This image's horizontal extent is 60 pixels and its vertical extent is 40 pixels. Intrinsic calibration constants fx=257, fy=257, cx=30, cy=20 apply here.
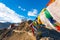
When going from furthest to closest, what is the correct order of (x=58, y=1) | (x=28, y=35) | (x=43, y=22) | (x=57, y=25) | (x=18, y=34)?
(x=18, y=34)
(x=28, y=35)
(x=43, y=22)
(x=57, y=25)
(x=58, y=1)

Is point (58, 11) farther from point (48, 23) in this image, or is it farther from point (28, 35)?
point (28, 35)

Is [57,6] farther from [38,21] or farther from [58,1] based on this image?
[38,21]

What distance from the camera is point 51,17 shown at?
6473 mm

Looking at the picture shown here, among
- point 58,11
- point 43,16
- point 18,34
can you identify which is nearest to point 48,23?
point 43,16

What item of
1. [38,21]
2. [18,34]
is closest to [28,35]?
[18,34]

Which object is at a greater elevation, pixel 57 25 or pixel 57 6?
pixel 57 6

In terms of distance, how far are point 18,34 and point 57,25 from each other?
57018 millimetres

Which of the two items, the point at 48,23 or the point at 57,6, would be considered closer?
the point at 57,6

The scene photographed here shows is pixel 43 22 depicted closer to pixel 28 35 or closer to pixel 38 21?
pixel 38 21

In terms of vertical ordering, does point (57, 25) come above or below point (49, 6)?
below

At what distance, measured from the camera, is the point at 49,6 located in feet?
20.9

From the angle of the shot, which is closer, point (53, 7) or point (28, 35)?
point (53, 7)

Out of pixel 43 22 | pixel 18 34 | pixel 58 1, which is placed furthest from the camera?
pixel 18 34

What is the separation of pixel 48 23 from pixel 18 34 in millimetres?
56798
